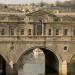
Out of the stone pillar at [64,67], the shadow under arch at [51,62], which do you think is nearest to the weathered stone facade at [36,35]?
the stone pillar at [64,67]

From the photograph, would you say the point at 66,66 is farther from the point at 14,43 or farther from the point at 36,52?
the point at 36,52

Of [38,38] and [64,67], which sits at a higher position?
[38,38]

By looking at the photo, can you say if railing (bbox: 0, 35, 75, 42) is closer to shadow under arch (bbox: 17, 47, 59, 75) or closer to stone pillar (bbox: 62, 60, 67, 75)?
shadow under arch (bbox: 17, 47, 59, 75)

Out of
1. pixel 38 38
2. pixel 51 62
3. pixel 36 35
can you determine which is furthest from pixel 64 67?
pixel 51 62

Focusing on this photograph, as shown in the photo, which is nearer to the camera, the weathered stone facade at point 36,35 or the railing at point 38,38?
the railing at point 38,38

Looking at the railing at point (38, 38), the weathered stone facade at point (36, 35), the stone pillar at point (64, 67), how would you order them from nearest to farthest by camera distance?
the railing at point (38, 38) → the weathered stone facade at point (36, 35) → the stone pillar at point (64, 67)

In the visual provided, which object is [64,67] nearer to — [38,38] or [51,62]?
[38,38]

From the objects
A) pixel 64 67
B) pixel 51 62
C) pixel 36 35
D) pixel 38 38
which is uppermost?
pixel 36 35

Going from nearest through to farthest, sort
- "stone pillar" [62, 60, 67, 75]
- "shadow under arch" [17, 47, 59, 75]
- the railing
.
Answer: the railing < "stone pillar" [62, 60, 67, 75] < "shadow under arch" [17, 47, 59, 75]

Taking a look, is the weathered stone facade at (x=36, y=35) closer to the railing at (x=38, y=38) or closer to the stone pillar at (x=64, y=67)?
the railing at (x=38, y=38)

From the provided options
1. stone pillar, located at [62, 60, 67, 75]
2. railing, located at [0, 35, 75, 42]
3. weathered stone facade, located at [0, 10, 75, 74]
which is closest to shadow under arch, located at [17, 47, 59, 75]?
stone pillar, located at [62, 60, 67, 75]

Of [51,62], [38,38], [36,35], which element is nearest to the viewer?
[38,38]

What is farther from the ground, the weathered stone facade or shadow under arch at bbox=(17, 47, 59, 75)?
the weathered stone facade

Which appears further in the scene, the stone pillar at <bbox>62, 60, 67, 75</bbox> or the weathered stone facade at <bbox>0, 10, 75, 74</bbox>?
the stone pillar at <bbox>62, 60, 67, 75</bbox>
